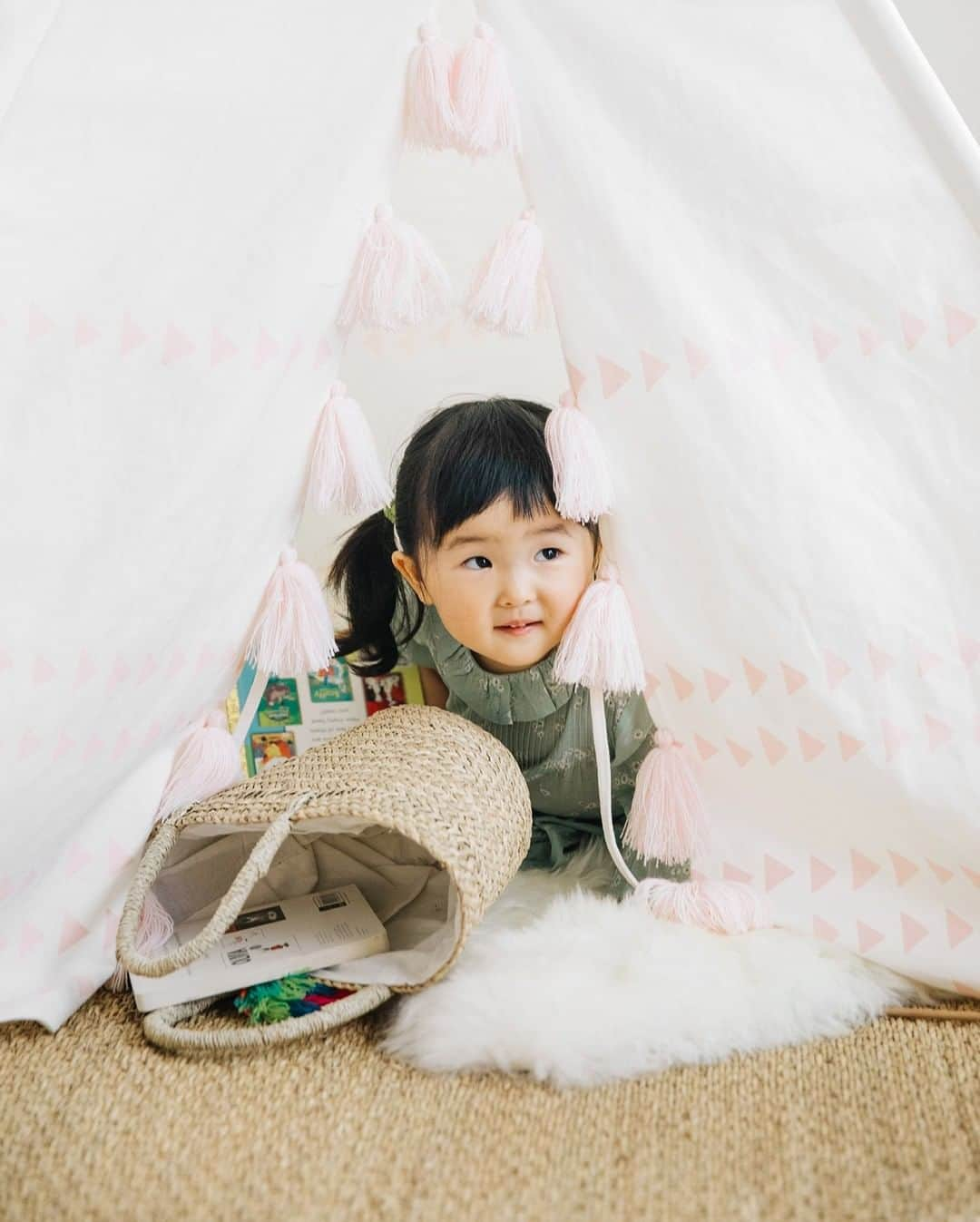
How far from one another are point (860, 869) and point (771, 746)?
14 cm

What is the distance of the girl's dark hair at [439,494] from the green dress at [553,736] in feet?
0.31

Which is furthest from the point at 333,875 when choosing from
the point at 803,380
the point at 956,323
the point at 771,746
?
the point at 956,323

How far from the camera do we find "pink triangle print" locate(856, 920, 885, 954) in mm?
974

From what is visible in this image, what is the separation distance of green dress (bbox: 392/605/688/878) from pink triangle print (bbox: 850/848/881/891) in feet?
1.00

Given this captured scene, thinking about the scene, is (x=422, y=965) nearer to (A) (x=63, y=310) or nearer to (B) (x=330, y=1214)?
(B) (x=330, y=1214)

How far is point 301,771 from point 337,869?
0.18 metres

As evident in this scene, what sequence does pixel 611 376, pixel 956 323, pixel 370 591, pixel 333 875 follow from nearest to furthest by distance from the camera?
pixel 956 323
pixel 611 376
pixel 333 875
pixel 370 591

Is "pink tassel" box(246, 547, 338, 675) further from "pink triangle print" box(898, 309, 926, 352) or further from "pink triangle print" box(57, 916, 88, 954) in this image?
"pink triangle print" box(898, 309, 926, 352)

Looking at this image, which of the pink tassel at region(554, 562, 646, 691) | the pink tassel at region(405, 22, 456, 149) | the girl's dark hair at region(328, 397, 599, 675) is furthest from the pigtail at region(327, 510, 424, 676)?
the pink tassel at region(405, 22, 456, 149)

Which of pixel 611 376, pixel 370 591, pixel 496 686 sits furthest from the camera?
pixel 370 591

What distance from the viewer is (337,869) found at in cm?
114

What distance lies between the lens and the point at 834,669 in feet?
3.11

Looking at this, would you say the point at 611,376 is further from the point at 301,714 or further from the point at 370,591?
the point at 301,714

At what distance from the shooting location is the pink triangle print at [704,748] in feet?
3.40
